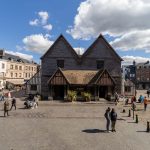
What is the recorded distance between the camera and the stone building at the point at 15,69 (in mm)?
81938

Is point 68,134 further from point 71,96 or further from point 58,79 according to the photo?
point 58,79

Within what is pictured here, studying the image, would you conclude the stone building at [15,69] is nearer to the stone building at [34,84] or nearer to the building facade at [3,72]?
the building facade at [3,72]

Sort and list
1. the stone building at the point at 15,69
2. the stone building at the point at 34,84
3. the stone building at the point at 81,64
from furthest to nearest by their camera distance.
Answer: the stone building at the point at 15,69
the stone building at the point at 34,84
the stone building at the point at 81,64

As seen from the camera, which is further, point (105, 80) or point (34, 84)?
point (34, 84)

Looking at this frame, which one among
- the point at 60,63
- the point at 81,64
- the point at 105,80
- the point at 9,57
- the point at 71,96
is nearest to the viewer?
the point at 71,96

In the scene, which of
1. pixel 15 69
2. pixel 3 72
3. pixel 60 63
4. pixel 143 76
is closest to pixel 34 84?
pixel 60 63

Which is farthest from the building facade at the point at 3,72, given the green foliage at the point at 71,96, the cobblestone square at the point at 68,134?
the cobblestone square at the point at 68,134

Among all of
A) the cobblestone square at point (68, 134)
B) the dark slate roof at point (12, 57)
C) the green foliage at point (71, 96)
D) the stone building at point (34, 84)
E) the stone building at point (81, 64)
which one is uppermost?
the dark slate roof at point (12, 57)

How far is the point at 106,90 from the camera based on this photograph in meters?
47.0

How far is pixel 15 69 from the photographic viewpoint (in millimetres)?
87750

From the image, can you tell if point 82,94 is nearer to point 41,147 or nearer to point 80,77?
point 80,77

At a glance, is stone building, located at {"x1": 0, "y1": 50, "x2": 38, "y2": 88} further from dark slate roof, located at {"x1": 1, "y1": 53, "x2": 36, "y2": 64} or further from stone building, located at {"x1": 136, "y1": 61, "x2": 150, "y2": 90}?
stone building, located at {"x1": 136, "y1": 61, "x2": 150, "y2": 90}

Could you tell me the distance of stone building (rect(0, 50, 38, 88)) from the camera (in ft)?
269

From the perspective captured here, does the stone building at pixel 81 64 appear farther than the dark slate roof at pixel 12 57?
No
